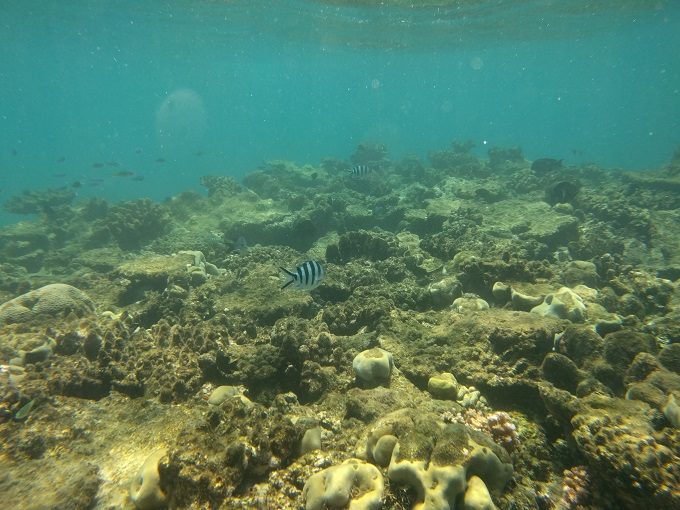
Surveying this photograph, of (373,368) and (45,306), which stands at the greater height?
(373,368)

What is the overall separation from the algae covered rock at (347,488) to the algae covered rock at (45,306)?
7.62 metres

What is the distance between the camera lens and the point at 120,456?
163 inches

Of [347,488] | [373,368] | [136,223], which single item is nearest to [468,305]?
[373,368]

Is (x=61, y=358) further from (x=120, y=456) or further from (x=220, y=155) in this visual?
(x=220, y=155)

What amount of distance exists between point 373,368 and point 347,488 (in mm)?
2146

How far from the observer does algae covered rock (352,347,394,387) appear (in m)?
5.11

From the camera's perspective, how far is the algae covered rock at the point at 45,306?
789 centimetres

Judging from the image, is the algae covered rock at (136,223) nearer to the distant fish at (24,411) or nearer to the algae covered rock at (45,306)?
the algae covered rock at (45,306)

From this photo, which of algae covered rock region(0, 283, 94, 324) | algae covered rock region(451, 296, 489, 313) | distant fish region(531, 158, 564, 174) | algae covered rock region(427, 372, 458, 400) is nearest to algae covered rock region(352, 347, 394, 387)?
algae covered rock region(427, 372, 458, 400)

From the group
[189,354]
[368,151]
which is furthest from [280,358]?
[368,151]

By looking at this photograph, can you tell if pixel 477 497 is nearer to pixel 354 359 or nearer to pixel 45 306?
pixel 354 359

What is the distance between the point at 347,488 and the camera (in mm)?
3023

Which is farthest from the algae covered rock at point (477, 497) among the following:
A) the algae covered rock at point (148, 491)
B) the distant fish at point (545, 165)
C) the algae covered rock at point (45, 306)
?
the distant fish at point (545, 165)

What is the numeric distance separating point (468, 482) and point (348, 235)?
852 cm
